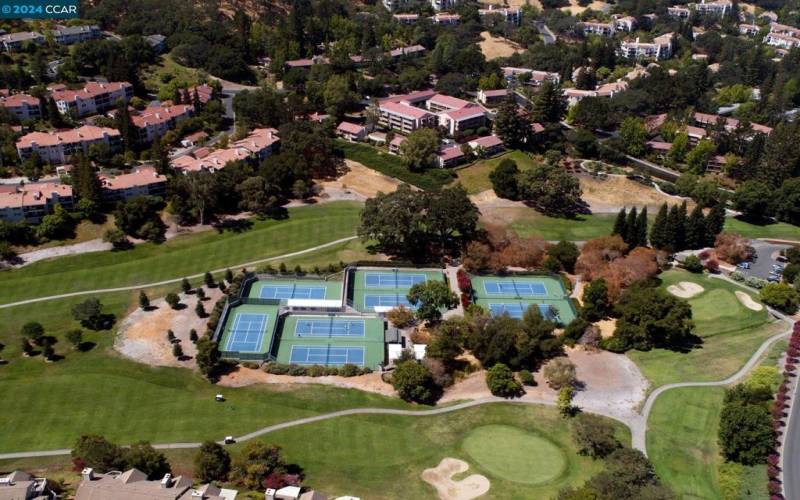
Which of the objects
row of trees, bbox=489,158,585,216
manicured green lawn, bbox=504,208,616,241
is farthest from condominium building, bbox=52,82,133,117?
manicured green lawn, bbox=504,208,616,241

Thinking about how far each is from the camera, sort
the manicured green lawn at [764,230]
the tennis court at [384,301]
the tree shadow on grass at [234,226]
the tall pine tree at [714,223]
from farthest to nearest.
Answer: the manicured green lawn at [764,230] → the tall pine tree at [714,223] → the tree shadow on grass at [234,226] → the tennis court at [384,301]

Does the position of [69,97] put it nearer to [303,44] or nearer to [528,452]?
[303,44]

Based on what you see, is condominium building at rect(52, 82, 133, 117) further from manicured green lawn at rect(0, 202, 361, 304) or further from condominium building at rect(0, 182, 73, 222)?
manicured green lawn at rect(0, 202, 361, 304)

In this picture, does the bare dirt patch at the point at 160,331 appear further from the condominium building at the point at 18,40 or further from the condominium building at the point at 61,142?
the condominium building at the point at 18,40

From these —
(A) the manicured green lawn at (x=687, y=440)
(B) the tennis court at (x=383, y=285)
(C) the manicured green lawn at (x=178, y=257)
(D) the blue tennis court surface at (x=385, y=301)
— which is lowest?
(A) the manicured green lawn at (x=687, y=440)

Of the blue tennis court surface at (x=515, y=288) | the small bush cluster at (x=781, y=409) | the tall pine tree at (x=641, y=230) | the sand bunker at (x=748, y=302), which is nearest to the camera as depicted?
the small bush cluster at (x=781, y=409)

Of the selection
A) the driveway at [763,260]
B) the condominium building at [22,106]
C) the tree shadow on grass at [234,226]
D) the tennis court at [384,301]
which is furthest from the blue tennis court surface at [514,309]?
the condominium building at [22,106]

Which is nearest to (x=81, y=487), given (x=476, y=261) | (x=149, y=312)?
(x=149, y=312)
